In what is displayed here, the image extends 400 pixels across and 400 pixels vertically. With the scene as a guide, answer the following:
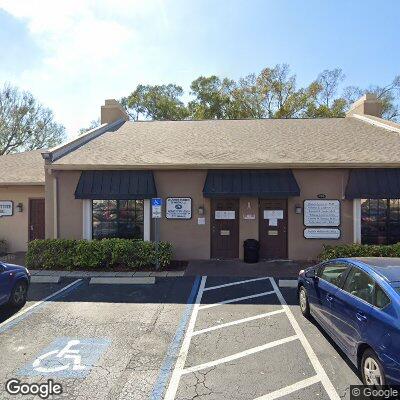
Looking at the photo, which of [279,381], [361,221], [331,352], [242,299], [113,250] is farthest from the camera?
[361,221]

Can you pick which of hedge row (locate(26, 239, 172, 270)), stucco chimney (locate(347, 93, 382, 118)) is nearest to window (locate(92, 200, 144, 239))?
hedge row (locate(26, 239, 172, 270))

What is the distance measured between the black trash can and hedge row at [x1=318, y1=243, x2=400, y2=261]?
2.28m

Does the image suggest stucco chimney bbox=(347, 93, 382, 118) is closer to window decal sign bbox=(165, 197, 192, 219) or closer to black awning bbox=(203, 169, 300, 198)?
black awning bbox=(203, 169, 300, 198)

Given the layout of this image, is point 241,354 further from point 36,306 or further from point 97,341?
point 36,306

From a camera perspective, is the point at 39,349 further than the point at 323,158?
No

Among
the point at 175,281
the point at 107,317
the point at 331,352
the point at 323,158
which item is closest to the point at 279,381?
the point at 331,352

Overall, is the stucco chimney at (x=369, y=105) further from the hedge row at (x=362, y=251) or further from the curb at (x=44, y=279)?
the curb at (x=44, y=279)

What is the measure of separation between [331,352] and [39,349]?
4.91m

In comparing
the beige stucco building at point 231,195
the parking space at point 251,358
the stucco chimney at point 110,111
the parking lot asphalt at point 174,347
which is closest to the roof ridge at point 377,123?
the beige stucco building at point 231,195

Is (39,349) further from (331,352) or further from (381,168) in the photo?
(381,168)

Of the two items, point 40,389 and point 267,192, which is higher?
point 267,192

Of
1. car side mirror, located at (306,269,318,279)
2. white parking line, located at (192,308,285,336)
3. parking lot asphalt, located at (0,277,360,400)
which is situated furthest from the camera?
car side mirror, located at (306,269,318,279)

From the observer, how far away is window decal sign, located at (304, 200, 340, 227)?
466 inches

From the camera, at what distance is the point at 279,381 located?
4.64m
